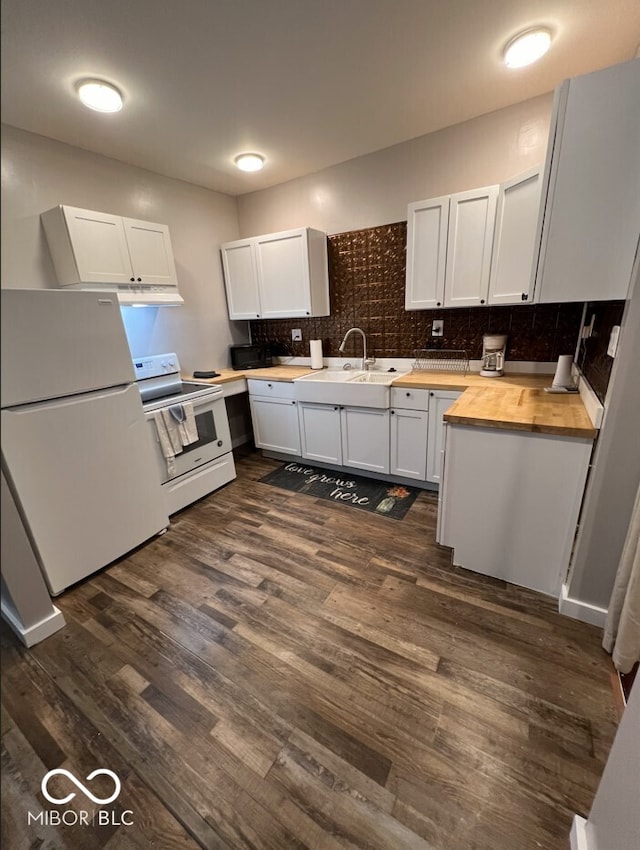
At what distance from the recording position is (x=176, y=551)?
2277 millimetres

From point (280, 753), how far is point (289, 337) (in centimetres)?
318

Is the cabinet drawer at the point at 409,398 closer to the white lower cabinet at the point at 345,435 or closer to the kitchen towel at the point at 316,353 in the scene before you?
the white lower cabinet at the point at 345,435

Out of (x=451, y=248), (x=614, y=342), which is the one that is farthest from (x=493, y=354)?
(x=614, y=342)

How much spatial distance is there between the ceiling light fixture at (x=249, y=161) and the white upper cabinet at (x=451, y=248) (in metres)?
1.23

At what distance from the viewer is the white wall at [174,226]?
2.35 metres

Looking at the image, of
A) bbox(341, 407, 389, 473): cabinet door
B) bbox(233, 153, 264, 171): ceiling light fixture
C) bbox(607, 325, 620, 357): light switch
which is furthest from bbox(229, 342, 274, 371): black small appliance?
bbox(607, 325, 620, 357): light switch

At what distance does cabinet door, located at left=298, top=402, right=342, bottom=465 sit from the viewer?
300cm

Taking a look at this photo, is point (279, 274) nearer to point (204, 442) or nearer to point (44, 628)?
point (204, 442)

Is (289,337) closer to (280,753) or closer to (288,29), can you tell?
(288,29)

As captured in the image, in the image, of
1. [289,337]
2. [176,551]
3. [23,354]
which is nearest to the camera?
[23,354]

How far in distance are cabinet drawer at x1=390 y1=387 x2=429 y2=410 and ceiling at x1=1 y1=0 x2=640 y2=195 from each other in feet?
5.70

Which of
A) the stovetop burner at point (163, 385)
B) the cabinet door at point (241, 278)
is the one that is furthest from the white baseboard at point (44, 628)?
the cabinet door at point (241, 278)

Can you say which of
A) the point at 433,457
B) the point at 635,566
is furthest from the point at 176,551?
the point at 635,566

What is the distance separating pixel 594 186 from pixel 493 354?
1.28m
